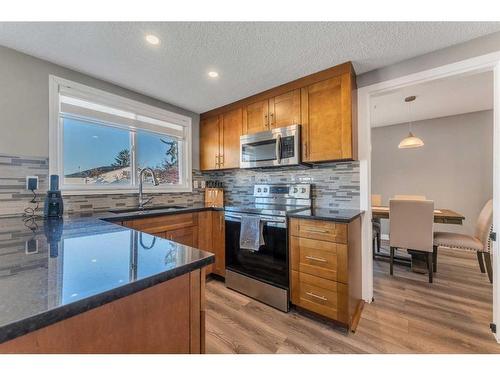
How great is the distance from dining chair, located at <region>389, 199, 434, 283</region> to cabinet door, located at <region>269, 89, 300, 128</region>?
1.69m

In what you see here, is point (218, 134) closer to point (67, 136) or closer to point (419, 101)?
point (67, 136)

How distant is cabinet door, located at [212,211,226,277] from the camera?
8.16 ft

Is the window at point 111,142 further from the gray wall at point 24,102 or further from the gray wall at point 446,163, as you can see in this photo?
the gray wall at point 446,163

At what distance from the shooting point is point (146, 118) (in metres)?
2.60

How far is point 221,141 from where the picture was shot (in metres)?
2.92

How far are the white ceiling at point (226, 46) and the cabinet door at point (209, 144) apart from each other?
0.87m

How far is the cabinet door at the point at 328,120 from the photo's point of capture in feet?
6.25

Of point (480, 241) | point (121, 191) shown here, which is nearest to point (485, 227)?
point (480, 241)

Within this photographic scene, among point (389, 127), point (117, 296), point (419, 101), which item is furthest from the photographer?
point (389, 127)

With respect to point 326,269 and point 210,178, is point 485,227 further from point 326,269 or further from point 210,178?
point 210,178

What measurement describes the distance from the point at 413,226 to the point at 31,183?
3.92 meters

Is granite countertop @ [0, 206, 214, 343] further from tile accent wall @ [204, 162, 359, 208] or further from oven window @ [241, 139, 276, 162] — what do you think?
tile accent wall @ [204, 162, 359, 208]

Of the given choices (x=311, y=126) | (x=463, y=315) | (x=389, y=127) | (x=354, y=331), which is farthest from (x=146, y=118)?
(x=389, y=127)

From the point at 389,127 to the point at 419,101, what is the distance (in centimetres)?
Answer: 140
